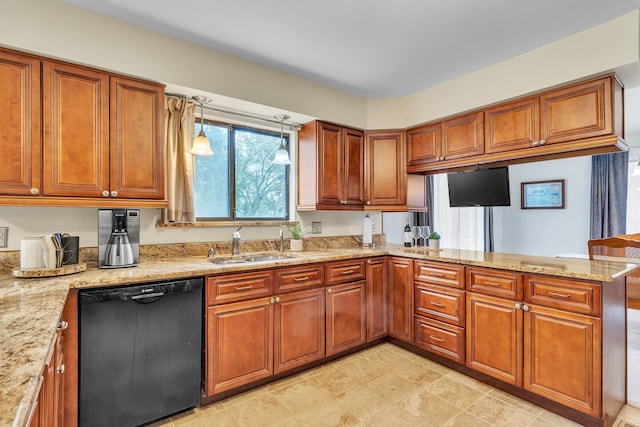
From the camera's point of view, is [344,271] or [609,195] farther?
[609,195]

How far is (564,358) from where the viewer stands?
203cm

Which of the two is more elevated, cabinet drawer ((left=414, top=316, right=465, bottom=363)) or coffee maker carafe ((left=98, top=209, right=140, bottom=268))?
coffee maker carafe ((left=98, top=209, right=140, bottom=268))

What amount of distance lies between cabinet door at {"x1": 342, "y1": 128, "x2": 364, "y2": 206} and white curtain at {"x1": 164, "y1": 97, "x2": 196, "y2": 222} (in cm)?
149

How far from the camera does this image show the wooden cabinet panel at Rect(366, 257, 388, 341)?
3.04 m

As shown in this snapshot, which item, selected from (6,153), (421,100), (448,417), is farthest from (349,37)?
(448,417)

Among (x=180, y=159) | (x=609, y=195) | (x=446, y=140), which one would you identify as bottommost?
(x=609, y=195)

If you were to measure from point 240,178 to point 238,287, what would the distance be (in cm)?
122

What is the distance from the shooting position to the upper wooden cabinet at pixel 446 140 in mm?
2934

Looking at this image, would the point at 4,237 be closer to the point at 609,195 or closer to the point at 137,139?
the point at 137,139

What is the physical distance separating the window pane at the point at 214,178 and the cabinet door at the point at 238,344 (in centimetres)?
102

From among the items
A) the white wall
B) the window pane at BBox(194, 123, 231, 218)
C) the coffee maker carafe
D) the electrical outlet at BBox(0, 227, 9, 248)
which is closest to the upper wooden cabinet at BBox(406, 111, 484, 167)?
the window pane at BBox(194, 123, 231, 218)

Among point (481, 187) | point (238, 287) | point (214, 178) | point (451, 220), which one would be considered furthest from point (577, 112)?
point (451, 220)

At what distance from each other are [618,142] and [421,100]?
1.64 m

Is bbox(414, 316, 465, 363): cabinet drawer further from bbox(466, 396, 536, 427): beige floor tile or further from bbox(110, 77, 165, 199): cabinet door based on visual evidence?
bbox(110, 77, 165, 199): cabinet door
